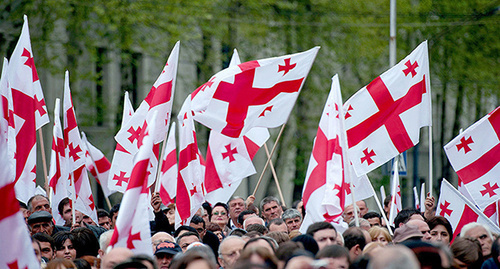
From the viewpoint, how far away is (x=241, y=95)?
35.8 feet

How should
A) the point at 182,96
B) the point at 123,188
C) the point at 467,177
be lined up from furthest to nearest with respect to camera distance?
the point at 182,96
the point at 123,188
the point at 467,177

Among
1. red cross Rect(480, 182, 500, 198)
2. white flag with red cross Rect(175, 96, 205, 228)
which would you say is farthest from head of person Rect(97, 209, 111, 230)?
red cross Rect(480, 182, 500, 198)

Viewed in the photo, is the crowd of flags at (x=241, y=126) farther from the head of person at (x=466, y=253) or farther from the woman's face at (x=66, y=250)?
the head of person at (x=466, y=253)

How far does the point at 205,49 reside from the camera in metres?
25.4

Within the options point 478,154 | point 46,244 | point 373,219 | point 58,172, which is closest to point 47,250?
point 46,244

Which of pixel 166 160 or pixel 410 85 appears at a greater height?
pixel 410 85

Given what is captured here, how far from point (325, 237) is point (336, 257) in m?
1.36

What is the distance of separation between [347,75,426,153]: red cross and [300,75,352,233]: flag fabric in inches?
49.6

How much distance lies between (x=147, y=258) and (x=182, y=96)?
2107 cm

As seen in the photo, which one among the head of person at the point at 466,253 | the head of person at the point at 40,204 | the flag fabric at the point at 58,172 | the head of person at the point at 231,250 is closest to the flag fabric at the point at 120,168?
the flag fabric at the point at 58,172

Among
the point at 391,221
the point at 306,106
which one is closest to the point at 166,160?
the point at 391,221

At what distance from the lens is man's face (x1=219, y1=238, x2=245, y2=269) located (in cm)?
757

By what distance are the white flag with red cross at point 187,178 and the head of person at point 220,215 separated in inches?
35.7

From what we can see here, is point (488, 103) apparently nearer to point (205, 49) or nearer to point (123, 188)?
point (205, 49)
